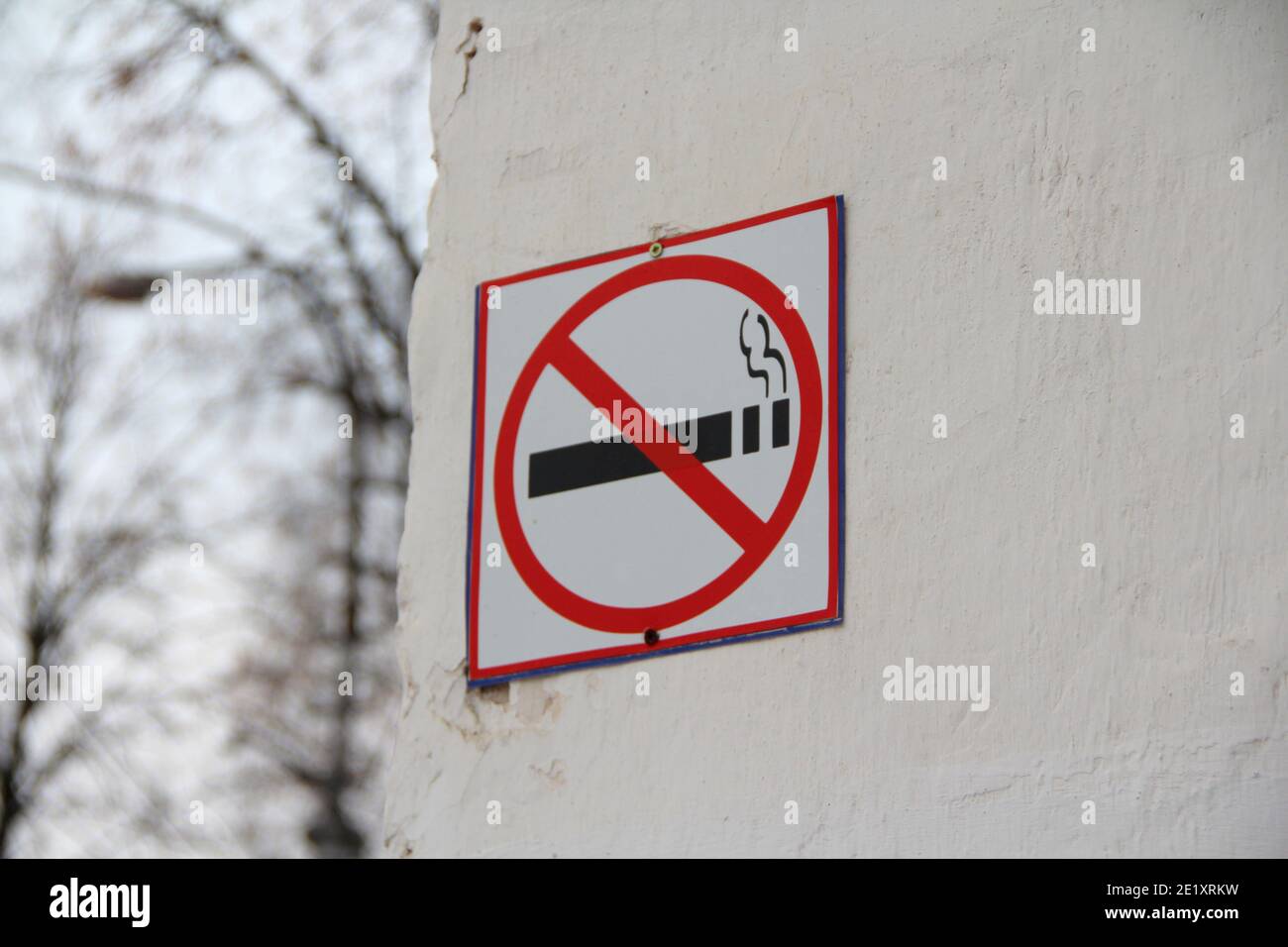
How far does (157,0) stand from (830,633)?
6.04 m

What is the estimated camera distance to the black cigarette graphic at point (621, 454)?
3412 millimetres

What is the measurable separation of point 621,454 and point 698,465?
18 cm

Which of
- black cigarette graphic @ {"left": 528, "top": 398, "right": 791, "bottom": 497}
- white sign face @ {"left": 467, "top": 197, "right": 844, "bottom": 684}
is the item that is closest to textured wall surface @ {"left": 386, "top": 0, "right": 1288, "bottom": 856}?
white sign face @ {"left": 467, "top": 197, "right": 844, "bottom": 684}

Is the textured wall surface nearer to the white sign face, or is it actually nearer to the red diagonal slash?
the white sign face

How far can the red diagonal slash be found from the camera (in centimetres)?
340

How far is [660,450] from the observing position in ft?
11.6

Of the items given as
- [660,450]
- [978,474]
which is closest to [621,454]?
[660,450]

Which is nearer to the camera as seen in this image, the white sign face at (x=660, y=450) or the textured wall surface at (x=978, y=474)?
the textured wall surface at (x=978, y=474)

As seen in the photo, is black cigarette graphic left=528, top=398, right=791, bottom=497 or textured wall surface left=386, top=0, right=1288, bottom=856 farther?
black cigarette graphic left=528, top=398, right=791, bottom=497

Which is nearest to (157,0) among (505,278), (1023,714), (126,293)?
(126,293)

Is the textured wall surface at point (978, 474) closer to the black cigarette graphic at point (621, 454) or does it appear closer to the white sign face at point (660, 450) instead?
the white sign face at point (660, 450)

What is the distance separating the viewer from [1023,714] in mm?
3025

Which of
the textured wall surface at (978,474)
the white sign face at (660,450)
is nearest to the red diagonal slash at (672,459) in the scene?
the white sign face at (660,450)

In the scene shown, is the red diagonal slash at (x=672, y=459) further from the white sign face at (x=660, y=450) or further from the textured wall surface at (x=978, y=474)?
the textured wall surface at (x=978, y=474)
